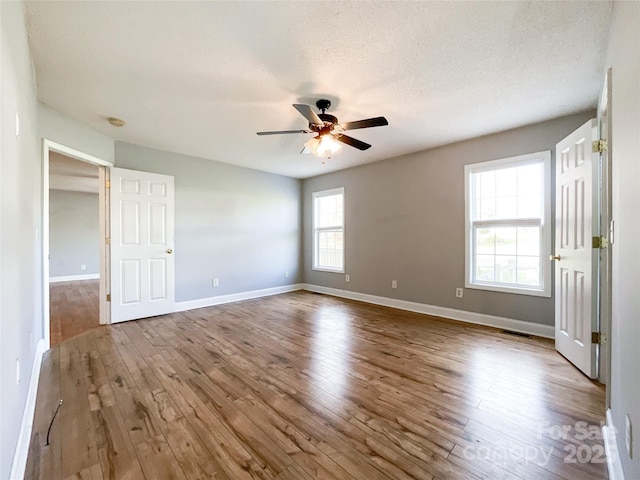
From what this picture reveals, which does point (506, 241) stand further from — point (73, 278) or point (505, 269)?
point (73, 278)

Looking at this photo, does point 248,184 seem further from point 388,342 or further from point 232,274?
point 388,342

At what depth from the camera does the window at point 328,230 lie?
17.9ft

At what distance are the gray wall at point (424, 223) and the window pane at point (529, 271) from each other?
0.19m

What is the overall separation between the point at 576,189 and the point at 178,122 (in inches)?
160

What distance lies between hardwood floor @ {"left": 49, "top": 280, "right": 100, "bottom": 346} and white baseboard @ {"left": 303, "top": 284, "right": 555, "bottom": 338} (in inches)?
154

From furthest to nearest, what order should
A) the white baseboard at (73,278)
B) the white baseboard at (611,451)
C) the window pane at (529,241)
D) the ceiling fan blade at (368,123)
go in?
the white baseboard at (73,278) < the window pane at (529,241) < the ceiling fan blade at (368,123) < the white baseboard at (611,451)

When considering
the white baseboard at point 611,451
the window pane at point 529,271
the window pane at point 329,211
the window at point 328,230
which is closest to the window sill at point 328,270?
the window at point 328,230

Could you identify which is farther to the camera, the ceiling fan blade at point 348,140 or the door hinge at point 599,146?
the ceiling fan blade at point 348,140

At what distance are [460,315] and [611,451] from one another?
7.91 feet

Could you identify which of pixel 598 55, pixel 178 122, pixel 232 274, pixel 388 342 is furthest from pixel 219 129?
pixel 598 55

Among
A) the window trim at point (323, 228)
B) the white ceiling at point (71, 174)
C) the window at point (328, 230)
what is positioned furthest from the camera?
the window at point (328, 230)

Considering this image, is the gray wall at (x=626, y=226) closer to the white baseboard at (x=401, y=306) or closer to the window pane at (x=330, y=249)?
the white baseboard at (x=401, y=306)

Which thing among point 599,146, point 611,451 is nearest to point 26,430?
point 611,451

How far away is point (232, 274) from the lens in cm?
500
